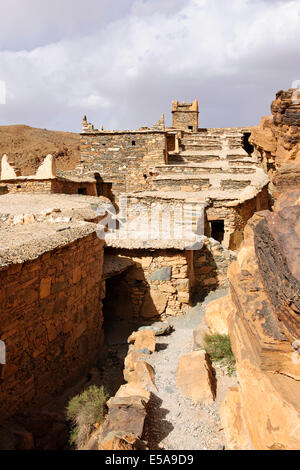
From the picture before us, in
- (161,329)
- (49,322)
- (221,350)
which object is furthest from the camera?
(161,329)

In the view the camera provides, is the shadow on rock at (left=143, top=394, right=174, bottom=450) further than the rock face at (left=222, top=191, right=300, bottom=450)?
Yes

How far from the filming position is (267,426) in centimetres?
197

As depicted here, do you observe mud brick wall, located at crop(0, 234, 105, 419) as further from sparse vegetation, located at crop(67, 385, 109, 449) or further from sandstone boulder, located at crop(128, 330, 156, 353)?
sandstone boulder, located at crop(128, 330, 156, 353)

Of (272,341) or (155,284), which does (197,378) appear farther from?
(155,284)

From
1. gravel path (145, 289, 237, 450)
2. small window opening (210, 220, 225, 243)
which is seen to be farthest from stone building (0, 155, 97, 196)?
gravel path (145, 289, 237, 450)

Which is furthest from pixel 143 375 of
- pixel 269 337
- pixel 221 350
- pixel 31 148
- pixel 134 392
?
pixel 31 148

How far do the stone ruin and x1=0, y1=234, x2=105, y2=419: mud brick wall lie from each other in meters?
0.02

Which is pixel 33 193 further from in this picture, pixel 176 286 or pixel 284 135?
pixel 284 135

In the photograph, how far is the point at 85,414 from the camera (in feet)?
12.7

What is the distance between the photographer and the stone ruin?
2182 mm

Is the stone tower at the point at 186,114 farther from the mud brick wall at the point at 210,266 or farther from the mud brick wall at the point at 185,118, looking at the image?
the mud brick wall at the point at 210,266

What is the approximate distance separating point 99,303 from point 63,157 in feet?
83.4

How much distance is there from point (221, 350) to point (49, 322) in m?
2.40

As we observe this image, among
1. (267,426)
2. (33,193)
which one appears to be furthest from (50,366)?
(33,193)
